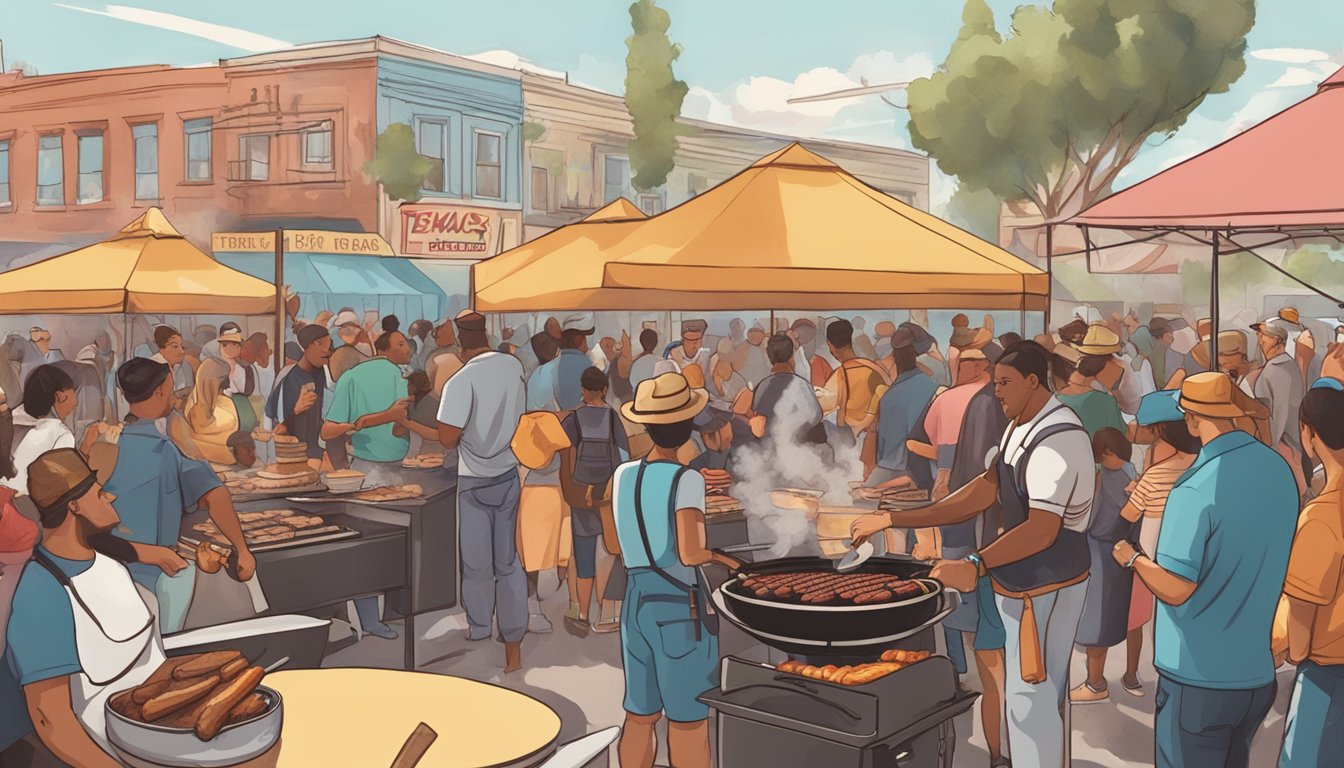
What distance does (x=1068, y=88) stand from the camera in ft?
90.4

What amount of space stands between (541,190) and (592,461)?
81.0ft

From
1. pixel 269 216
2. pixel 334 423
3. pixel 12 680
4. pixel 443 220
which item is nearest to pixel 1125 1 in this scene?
pixel 443 220

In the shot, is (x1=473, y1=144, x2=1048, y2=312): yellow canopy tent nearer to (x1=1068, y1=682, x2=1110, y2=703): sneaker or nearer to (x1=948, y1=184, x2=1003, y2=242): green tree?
(x1=1068, y1=682, x2=1110, y2=703): sneaker

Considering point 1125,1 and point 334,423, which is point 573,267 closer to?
point 334,423

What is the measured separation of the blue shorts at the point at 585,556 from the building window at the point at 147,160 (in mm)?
24055

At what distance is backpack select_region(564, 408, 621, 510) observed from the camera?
24.9 feet

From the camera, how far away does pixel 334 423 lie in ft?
26.3

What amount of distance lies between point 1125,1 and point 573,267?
23452 millimetres

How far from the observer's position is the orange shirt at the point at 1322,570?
3.77 metres

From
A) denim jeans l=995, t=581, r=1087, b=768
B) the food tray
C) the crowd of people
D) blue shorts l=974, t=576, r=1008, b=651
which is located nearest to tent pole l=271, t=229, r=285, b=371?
the crowd of people

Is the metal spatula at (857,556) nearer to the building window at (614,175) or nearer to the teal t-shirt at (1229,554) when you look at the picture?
the teal t-shirt at (1229,554)

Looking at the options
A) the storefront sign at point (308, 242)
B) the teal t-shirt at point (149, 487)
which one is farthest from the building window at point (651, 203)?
the teal t-shirt at point (149, 487)

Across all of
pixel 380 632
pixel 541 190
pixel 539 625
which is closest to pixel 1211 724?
pixel 539 625

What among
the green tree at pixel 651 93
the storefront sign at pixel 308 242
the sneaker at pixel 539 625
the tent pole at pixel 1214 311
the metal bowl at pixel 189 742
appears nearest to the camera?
the metal bowl at pixel 189 742
